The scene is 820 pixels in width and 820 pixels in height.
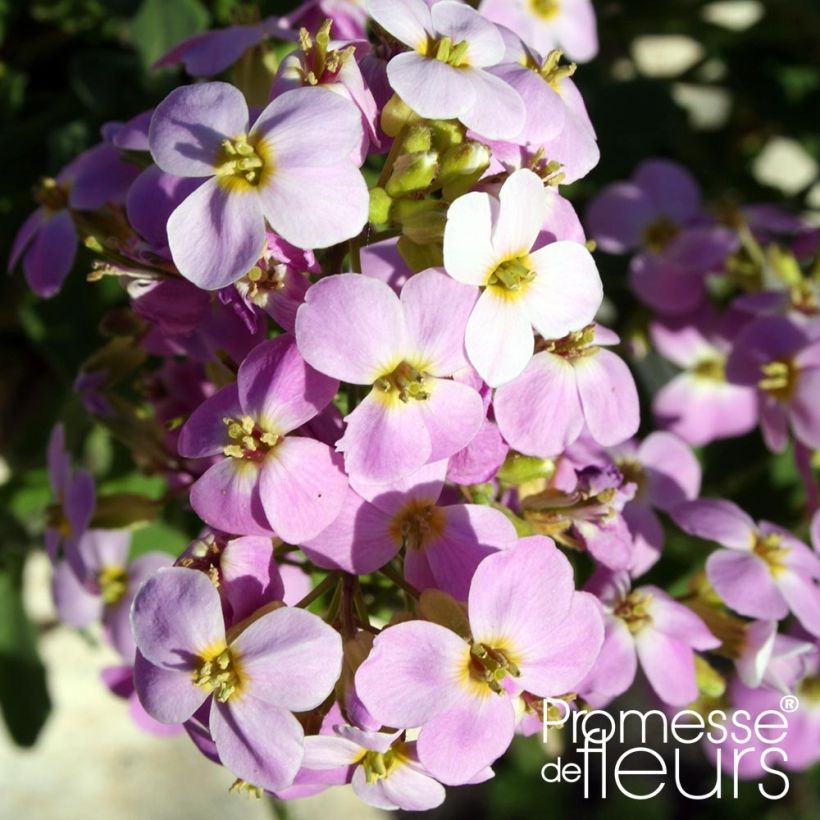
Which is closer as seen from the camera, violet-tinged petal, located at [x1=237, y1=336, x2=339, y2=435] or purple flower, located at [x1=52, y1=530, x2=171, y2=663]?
violet-tinged petal, located at [x1=237, y1=336, x2=339, y2=435]

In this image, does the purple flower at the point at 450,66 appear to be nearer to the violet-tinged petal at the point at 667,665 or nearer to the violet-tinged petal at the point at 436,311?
the violet-tinged petal at the point at 436,311

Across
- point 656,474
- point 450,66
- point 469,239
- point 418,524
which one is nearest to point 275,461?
point 418,524

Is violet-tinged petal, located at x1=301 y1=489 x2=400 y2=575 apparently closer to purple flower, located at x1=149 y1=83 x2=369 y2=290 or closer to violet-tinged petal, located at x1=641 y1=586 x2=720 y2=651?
purple flower, located at x1=149 y1=83 x2=369 y2=290

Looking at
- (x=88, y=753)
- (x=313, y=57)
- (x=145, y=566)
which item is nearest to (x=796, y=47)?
(x=313, y=57)

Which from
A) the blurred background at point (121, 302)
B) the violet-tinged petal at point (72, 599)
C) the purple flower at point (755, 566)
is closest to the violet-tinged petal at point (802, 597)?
the purple flower at point (755, 566)

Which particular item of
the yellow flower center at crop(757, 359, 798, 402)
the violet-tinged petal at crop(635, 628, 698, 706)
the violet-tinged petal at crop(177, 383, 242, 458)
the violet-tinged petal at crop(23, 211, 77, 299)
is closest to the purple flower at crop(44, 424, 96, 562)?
the violet-tinged petal at crop(23, 211, 77, 299)

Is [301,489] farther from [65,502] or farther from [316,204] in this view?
[65,502]

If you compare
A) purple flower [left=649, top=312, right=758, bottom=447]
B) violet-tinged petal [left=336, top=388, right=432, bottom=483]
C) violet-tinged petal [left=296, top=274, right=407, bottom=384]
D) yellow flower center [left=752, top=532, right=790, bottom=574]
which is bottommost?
purple flower [left=649, top=312, right=758, bottom=447]
